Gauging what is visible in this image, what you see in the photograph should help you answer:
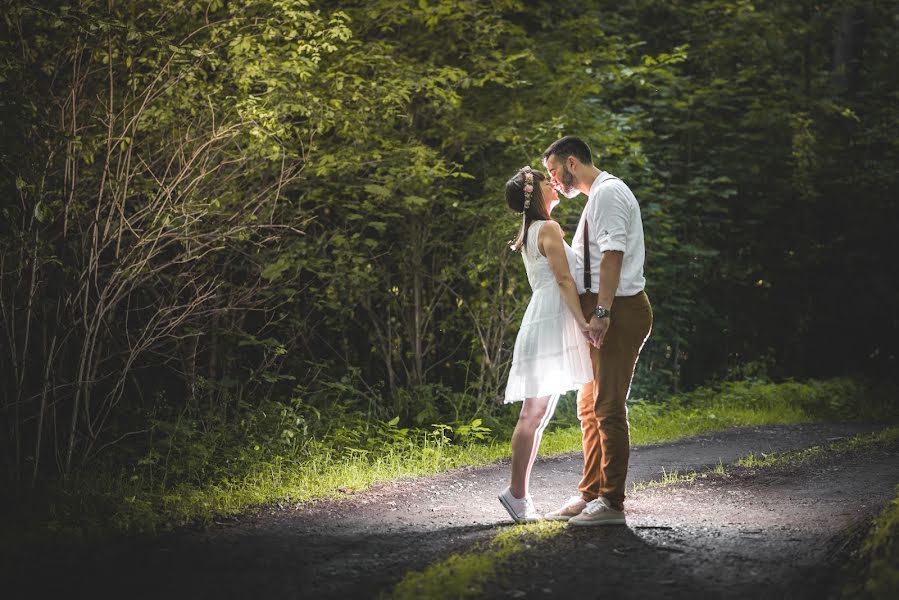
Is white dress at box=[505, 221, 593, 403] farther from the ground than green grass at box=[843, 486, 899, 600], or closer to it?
farther from the ground

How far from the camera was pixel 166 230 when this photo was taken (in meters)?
7.23

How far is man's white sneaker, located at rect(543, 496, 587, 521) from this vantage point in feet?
18.0

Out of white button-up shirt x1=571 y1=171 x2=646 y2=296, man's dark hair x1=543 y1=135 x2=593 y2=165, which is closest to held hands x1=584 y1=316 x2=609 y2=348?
white button-up shirt x1=571 y1=171 x2=646 y2=296

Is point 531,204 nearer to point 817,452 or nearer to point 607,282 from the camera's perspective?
point 607,282

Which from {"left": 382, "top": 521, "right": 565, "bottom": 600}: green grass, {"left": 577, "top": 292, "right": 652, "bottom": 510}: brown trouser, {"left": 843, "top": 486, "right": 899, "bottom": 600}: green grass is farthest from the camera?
{"left": 577, "top": 292, "right": 652, "bottom": 510}: brown trouser

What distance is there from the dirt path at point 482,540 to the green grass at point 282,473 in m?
0.36

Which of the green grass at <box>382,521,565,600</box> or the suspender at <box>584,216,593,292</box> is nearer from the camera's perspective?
the green grass at <box>382,521,565,600</box>

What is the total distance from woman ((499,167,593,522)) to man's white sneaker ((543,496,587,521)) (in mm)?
96

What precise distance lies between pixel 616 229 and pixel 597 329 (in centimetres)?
59

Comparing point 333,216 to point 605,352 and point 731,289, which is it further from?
point 731,289

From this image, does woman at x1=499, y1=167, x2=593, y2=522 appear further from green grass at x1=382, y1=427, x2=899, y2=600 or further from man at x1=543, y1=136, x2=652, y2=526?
green grass at x1=382, y1=427, x2=899, y2=600

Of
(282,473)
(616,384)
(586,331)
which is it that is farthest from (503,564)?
(282,473)

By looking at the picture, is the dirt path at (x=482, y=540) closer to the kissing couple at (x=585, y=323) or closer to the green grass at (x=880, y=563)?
the green grass at (x=880, y=563)

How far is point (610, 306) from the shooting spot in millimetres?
5125
